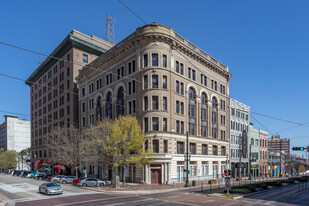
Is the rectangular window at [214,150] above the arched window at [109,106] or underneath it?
underneath

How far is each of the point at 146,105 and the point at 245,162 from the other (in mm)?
38363

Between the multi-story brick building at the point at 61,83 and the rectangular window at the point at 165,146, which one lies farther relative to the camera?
the multi-story brick building at the point at 61,83

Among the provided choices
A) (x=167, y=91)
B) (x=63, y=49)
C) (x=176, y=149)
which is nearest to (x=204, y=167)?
(x=176, y=149)

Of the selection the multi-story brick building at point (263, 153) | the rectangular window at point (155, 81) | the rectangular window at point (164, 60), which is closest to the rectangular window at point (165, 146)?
the rectangular window at point (155, 81)

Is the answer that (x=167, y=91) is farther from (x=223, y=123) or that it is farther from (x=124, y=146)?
(x=223, y=123)

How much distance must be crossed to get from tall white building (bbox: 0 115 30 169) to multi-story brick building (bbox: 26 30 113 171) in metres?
63.6

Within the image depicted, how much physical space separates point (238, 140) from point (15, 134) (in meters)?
132

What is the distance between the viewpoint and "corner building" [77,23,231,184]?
42156 millimetres

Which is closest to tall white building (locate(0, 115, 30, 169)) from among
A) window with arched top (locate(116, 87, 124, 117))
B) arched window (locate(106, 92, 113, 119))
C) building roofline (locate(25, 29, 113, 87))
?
building roofline (locate(25, 29, 113, 87))

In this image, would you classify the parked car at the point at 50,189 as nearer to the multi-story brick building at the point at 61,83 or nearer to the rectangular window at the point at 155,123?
the rectangular window at the point at 155,123

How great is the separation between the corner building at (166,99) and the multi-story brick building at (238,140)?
3.77 m

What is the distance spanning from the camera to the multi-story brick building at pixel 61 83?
6688cm

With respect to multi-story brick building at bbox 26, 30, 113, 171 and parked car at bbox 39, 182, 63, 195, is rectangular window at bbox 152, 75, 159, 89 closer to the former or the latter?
parked car at bbox 39, 182, 63, 195

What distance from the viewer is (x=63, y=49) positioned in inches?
2808
